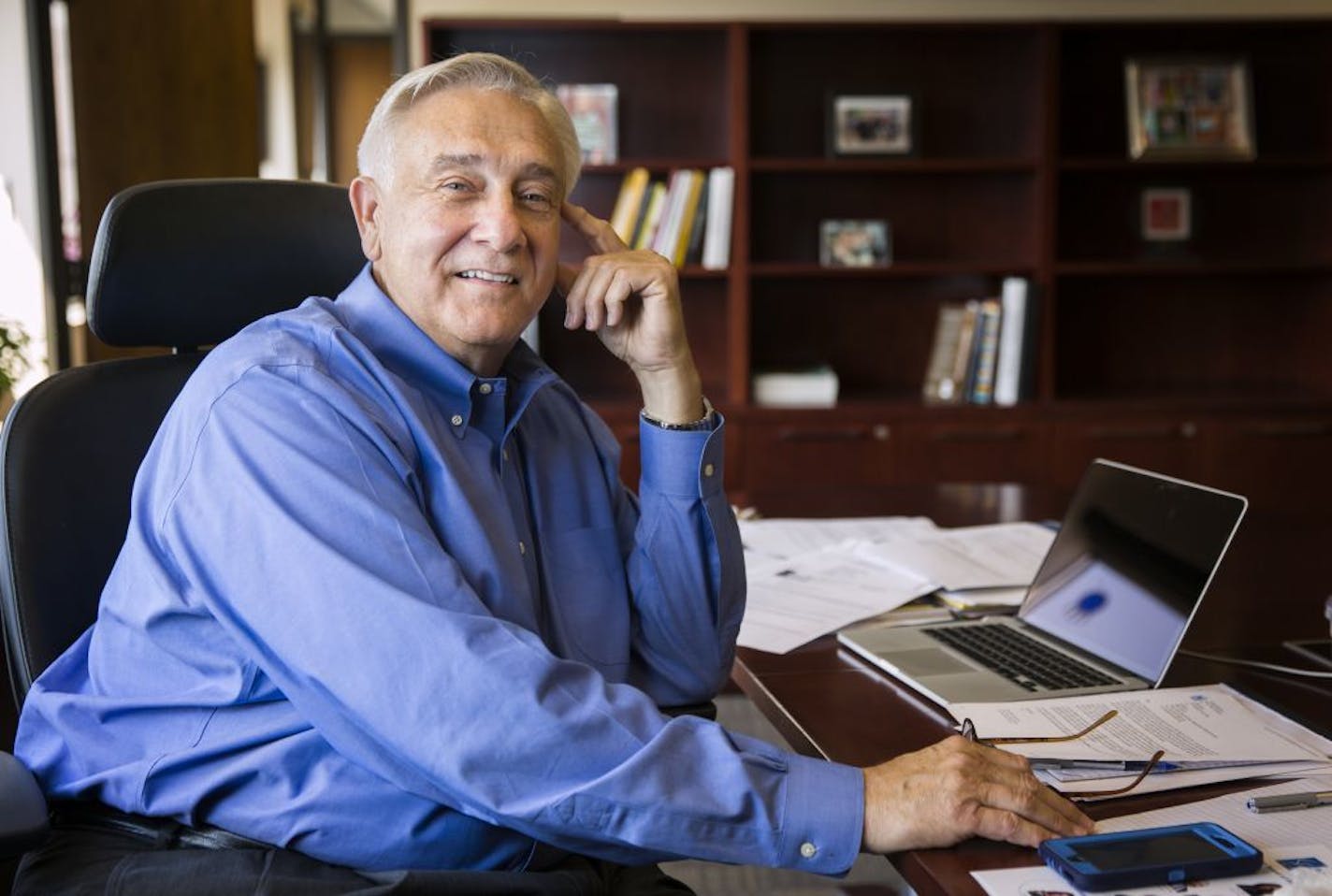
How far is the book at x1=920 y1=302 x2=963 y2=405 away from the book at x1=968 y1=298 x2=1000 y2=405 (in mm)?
62

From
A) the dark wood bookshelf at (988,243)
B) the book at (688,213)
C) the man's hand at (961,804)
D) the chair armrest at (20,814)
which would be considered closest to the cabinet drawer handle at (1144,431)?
the dark wood bookshelf at (988,243)

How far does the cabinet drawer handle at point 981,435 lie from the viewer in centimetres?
383

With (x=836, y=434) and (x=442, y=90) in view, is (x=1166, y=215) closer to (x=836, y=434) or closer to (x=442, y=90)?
(x=836, y=434)

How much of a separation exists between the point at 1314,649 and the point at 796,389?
2485mm

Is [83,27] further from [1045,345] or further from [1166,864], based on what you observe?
[1166,864]

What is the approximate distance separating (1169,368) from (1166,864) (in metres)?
3.68

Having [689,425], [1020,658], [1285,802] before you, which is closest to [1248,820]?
[1285,802]

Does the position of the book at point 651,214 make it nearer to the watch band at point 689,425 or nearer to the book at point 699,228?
the book at point 699,228

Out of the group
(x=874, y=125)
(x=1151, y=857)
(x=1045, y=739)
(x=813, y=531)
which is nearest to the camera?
(x=1151, y=857)

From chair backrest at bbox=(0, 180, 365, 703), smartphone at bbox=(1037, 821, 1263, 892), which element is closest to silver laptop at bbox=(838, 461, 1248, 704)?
smartphone at bbox=(1037, 821, 1263, 892)

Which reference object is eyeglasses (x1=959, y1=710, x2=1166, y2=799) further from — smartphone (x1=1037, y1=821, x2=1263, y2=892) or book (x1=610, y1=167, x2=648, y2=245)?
book (x1=610, y1=167, x2=648, y2=245)

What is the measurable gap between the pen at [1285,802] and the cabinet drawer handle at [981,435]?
2.79 metres

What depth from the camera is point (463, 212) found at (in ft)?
4.60

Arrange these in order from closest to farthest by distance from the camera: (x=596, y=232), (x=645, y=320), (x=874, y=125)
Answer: (x=645, y=320), (x=596, y=232), (x=874, y=125)
